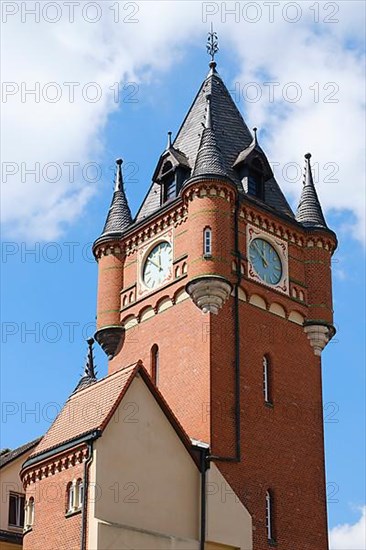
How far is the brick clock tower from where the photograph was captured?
39.2 meters

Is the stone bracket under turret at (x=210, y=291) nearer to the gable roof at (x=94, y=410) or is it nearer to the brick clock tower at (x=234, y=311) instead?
the brick clock tower at (x=234, y=311)

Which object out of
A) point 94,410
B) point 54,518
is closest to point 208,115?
point 94,410

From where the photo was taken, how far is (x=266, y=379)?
135 feet

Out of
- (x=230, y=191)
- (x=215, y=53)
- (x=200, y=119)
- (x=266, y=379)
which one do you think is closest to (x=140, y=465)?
(x=266, y=379)

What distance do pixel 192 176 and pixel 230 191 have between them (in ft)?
4.65

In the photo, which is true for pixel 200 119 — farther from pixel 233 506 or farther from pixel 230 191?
pixel 233 506

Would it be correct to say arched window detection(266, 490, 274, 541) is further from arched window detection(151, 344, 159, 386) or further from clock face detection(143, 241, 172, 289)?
clock face detection(143, 241, 172, 289)

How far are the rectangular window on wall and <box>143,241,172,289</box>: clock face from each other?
868cm

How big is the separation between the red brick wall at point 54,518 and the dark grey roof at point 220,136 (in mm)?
12823

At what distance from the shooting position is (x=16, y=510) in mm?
41156

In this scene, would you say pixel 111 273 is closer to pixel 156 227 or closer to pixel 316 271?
pixel 156 227

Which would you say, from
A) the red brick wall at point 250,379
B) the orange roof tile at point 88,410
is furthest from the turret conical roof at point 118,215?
the orange roof tile at point 88,410

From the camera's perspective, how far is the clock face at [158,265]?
4281 cm

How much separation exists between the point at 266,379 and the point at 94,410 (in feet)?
24.7
